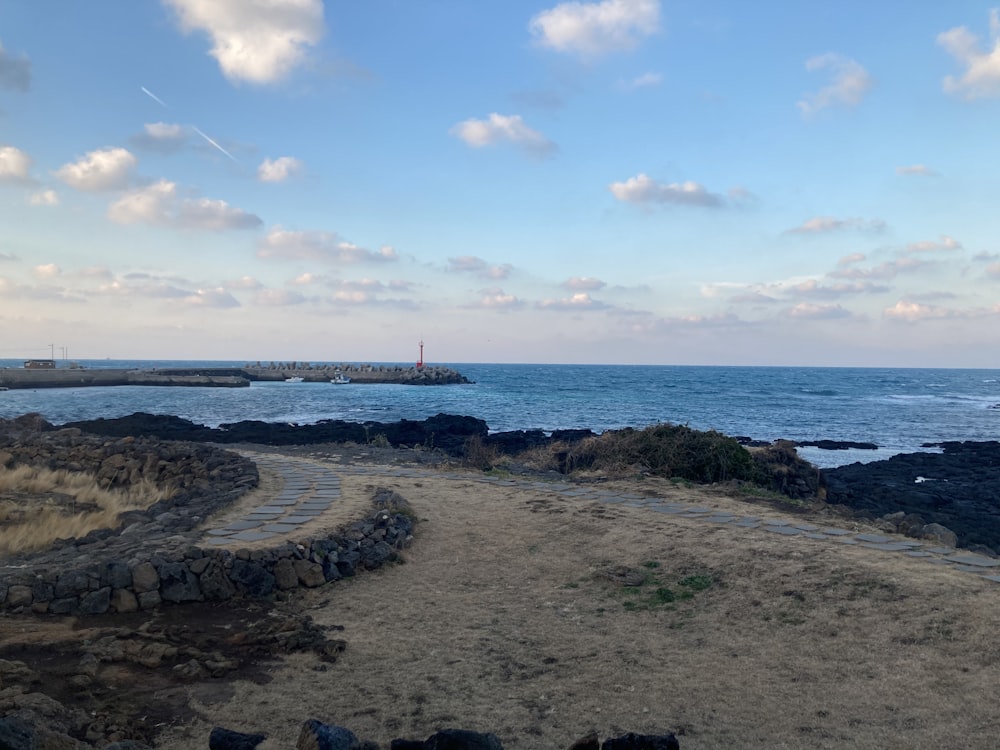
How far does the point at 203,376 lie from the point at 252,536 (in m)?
67.3

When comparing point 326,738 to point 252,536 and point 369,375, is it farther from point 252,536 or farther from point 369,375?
point 369,375

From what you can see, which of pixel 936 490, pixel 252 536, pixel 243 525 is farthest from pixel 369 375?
pixel 252 536

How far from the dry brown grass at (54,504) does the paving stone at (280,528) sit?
290 centimetres

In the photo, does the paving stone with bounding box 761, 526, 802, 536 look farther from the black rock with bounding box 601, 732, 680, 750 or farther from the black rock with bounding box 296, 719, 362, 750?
the black rock with bounding box 296, 719, 362, 750

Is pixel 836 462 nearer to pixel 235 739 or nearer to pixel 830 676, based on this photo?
pixel 830 676

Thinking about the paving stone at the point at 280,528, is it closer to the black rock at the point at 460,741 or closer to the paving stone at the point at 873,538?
the black rock at the point at 460,741

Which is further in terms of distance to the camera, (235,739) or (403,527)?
(403,527)

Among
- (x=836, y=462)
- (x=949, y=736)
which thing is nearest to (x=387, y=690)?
(x=949, y=736)

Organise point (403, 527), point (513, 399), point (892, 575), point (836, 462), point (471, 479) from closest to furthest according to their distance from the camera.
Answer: point (892, 575), point (403, 527), point (471, 479), point (836, 462), point (513, 399)

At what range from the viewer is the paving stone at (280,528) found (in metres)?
8.45

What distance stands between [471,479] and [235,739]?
31.3ft

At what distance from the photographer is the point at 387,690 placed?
5062 mm

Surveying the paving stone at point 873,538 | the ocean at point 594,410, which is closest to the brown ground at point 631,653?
the paving stone at point 873,538

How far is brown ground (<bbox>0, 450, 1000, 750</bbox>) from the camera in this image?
4.45m
